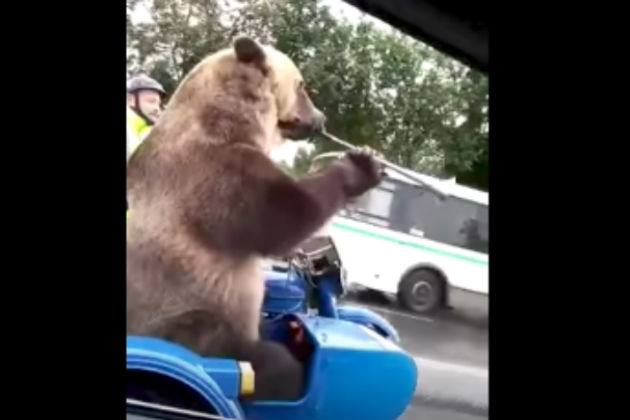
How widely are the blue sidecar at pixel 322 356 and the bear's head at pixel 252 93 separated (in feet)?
0.85

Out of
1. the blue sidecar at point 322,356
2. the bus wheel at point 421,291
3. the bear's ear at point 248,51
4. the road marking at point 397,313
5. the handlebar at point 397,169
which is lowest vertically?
the blue sidecar at point 322,356

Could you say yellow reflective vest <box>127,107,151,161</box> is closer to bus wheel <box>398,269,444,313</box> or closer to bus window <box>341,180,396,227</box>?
bus window <box>341,180,396,227</box>

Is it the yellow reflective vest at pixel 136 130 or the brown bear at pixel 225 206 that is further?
the brown bear at pixel 225 206

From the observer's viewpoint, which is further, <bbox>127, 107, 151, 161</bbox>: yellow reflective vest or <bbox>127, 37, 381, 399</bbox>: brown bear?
Answer: <bbox>127, 37, 381, 399</bbox>: brown bear

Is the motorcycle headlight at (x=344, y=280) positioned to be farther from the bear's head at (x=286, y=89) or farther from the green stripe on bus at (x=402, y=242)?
the bear's head at (x=286, y=89)

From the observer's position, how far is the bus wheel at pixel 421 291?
189 cm

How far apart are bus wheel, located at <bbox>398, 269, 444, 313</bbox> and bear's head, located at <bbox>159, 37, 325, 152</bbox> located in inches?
14.1

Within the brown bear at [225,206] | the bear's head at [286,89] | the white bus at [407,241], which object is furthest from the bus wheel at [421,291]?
the bear's head at [286,89]

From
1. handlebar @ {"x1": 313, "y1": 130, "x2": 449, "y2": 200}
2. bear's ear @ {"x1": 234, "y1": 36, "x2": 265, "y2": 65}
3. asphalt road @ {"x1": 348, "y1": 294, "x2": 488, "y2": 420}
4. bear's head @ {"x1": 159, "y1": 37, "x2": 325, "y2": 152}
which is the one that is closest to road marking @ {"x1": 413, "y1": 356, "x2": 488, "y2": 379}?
asphalt road @ {"x1": 348, "y1": 294, "x2": 488, "y2": 420}

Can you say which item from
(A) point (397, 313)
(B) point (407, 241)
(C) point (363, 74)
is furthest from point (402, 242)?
(C) point (363, 74)

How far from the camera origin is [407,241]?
6.26 ft

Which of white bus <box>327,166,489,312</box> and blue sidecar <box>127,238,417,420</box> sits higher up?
white bus <box>327,166,489,312</box>

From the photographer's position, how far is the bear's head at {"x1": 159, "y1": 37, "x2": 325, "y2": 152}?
72.2 inches
